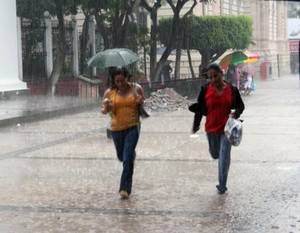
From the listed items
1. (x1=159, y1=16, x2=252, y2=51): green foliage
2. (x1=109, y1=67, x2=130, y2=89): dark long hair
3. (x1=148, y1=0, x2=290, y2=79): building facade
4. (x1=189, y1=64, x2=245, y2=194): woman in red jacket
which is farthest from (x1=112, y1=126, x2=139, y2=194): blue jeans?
(x1=148, y1=0, x2=290, y2=79): building facade

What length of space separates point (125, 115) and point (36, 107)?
1218cm

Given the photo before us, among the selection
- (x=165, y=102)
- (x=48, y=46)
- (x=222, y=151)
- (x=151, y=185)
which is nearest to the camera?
(x=222, y=151)

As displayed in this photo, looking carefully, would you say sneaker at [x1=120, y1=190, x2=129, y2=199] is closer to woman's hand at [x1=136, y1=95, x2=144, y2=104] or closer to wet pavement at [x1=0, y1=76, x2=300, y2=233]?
wet pavement at [x1=0, y1=76, x2=300, y2=233]

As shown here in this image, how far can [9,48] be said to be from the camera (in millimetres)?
23688

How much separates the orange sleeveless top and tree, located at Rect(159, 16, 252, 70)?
78.5 ft

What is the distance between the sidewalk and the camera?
1710 cm

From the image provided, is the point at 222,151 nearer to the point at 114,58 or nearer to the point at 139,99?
→ the point at 139,99

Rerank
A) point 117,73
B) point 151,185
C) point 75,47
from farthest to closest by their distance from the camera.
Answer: point 75,47
point 151,185
point 117,73

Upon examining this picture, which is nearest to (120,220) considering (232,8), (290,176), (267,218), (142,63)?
(267,218)

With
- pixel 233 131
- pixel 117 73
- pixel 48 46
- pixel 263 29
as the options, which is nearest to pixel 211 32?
pixel 48 46

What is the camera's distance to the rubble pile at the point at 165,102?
2105 cm

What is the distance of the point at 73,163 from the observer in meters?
10.5

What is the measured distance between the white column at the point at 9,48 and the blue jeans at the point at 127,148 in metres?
15.8

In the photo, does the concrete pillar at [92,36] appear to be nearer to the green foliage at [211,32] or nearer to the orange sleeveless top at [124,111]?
the green foliage at [211,32]
